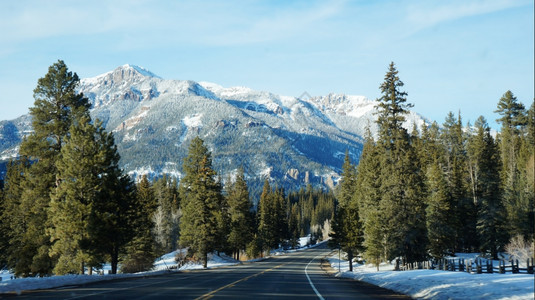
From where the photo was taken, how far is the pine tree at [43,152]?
3769 cm

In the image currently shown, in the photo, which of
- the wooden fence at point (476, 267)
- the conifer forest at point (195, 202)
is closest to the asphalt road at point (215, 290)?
the wooden fence at point (476, 267)

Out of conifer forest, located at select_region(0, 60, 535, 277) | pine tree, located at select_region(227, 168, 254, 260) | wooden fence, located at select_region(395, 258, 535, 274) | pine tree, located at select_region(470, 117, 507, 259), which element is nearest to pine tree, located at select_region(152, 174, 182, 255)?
conifer forest, located at select_region(0, 60, 535, 277)

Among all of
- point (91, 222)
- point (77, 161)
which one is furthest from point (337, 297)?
point (77, 161)

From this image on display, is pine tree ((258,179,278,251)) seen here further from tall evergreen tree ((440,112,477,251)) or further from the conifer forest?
tall evergreen tree ((440,112,477,251))

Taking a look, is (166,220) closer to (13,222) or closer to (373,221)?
(13,222)

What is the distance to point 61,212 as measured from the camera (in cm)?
3394

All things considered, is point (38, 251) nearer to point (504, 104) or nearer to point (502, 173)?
point (502, 173)

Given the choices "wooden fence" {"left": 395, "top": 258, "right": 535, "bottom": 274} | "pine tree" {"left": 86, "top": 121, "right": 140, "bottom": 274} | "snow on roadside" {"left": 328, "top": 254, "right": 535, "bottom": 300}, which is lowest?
"wooden fence" {"left": 395, "top": 258, "right": 535, "bottom": 274}

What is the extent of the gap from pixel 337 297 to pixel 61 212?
2479 centimetres

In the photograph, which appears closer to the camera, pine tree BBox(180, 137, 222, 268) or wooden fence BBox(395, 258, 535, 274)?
wooden fence BBox(395, 258, 535, 274)

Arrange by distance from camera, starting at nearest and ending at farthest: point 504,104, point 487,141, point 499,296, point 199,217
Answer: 1. point 499,296
2. point 199,217
3. point 487,141
4. point 504,104

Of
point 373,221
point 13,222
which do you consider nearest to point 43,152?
point 13,222

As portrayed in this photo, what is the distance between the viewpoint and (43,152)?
3838cm

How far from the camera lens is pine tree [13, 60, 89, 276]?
37688 millimetres
